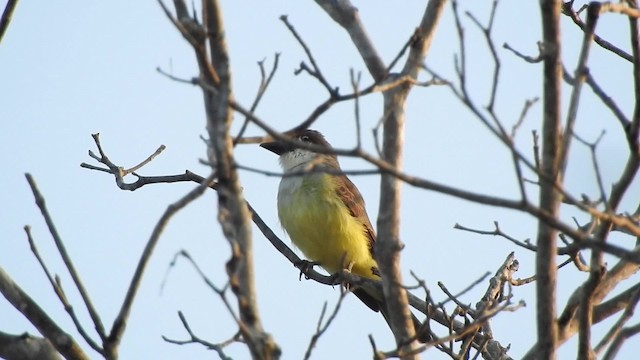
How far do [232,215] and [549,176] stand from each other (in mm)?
1059

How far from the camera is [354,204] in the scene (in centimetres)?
858

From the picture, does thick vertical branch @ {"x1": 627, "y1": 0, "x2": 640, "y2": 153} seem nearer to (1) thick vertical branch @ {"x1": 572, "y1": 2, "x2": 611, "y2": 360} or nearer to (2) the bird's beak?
(1) thick vertical branch @ {"x1": 572, "y1": 2, "x2": 611, "y2": 360}

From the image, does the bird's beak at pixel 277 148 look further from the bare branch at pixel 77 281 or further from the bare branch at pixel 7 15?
the bare branch at pixel 77 281

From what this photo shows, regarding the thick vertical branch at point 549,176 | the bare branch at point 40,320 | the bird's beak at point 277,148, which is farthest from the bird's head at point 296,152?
the bare branch at point 40,320

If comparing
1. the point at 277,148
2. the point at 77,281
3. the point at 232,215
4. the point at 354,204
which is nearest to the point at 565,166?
the point at 232,215

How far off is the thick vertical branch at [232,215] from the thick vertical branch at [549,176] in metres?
1.02

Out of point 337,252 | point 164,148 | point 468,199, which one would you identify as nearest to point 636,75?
point 468,199

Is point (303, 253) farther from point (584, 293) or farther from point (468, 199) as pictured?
point (468, 199)

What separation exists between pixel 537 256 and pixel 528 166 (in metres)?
1.01

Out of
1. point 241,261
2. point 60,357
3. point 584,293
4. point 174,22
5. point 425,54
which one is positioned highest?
point 425,54

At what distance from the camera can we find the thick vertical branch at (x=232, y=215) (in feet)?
9.73

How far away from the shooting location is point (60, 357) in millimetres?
3469

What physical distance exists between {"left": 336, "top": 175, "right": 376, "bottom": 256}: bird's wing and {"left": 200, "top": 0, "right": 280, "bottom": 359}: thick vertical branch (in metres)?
5.21

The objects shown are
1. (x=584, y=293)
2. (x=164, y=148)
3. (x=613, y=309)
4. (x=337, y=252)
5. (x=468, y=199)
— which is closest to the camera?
(x=468, y=199)
